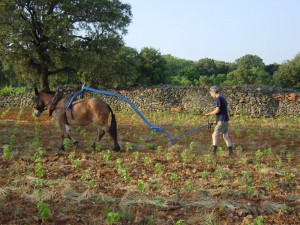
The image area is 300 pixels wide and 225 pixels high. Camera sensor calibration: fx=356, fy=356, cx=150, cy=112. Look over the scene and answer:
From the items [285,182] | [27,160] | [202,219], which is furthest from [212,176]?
[27,160]

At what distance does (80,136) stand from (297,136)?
8.28 m

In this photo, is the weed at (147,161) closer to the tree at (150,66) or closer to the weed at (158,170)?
the weed at (158,170)

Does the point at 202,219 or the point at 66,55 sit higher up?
the point at 66,55

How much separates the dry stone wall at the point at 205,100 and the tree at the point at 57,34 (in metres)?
3.63

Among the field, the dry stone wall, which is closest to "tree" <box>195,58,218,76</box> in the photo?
the dry stone wall

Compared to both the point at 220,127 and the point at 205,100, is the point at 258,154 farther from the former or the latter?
the point at 205,100

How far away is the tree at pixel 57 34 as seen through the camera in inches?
892

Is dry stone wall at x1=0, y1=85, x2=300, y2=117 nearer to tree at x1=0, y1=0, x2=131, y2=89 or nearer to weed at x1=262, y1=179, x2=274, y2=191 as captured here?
tree at x1=0, y1=0, x2=131, y2=89

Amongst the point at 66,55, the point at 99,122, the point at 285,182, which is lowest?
the point at 285,182

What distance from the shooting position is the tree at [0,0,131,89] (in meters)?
22.7

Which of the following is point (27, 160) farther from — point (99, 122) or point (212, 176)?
point (212, 176)

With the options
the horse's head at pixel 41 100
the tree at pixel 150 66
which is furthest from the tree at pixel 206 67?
the horse's head at pixel 41 100

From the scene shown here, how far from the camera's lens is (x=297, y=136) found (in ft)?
45.1

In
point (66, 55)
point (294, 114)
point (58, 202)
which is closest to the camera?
point (58, 202)
